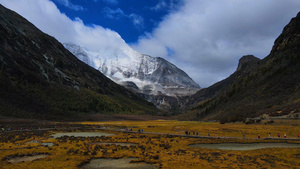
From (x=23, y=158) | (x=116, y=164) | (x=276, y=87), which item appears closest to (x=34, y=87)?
(x=23, y=158)

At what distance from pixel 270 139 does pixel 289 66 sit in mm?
95231

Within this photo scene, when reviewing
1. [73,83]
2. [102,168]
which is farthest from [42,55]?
[102,168]

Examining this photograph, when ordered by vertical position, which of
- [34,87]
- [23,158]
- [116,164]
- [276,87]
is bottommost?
[23,158]

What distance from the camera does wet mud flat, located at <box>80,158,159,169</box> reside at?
26.7 m

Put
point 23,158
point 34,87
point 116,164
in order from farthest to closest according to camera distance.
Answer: point 34,87, point 23,158, point 116,164

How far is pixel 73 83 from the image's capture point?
192m

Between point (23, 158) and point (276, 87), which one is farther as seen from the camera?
point (276, 87)

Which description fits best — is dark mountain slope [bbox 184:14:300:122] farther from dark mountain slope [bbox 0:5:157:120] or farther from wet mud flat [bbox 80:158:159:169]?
dark mountain slope [bbox 0:5:157:120]

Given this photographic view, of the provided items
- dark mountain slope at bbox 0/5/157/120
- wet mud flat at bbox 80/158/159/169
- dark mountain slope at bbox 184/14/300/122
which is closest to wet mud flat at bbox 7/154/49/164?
wet mud flat at bbox 80/158/159/169

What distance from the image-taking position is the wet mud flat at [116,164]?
26.7 m

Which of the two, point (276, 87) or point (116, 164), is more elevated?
point (276, 87)

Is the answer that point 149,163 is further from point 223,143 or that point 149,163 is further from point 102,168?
point 223,143

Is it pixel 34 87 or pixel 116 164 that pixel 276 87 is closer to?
pixel 116 164

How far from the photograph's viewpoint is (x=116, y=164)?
28141 millimetres
